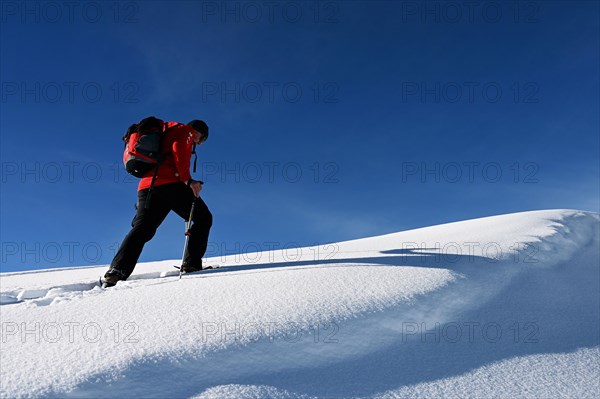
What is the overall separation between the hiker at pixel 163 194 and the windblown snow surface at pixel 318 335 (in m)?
0.32

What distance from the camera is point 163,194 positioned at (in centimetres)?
434

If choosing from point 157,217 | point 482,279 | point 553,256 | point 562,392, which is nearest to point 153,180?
point 157,217

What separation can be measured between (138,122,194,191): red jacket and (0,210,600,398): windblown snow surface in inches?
43.4

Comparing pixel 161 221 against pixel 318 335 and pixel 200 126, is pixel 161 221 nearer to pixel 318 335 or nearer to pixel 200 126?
pixel 200 126

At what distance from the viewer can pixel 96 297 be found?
3211 mm

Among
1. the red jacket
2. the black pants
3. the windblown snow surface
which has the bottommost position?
the windblown snow surface

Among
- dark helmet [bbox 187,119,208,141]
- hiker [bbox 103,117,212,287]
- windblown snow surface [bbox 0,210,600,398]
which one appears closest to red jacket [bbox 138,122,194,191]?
hiker [bbox 103,117,212,287]

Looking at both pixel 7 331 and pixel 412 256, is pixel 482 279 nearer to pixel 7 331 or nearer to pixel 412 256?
pixel 412 256

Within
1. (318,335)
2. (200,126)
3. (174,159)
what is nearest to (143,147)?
(174,159)

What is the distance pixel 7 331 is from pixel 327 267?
250 cm

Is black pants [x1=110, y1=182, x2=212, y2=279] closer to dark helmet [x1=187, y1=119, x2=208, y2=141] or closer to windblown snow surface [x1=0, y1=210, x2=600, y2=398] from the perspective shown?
windblown snow surface [x1=0, y1=210, x2=600, y2=398]

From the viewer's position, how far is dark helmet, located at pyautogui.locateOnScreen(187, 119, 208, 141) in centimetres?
469

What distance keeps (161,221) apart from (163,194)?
1.06 feet

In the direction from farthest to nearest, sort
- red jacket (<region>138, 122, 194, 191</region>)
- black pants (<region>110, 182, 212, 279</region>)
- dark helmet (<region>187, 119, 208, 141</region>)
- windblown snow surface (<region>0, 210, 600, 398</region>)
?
1. dark helmet (<region>187, 119, 208, 141</region>)
2. red jacket (<region>138, 122, 194, 191</region>)
3. black pants (<region>110, 182, 212, 279</region>)
4. windblown snow surface (<region>0, 210, 600, 398</region>)
